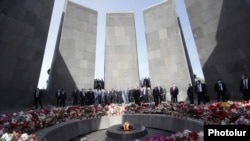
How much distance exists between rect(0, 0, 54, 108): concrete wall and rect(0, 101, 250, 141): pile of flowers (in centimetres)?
667

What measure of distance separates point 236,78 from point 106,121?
1054 centimetres

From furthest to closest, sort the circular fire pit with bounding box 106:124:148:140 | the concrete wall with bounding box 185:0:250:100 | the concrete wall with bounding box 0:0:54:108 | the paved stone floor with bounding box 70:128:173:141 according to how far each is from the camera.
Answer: the concrete wall with bounding box 185:0:250:100
the concrete wall with bounding box 0:0:54:108
the paved stone floor with bounding box 70:128:173:141
the circular fire pit with bounding box 106:124:148:140

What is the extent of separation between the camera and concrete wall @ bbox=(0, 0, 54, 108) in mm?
13422

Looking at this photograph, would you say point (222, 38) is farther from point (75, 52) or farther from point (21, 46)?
point (75, 52)

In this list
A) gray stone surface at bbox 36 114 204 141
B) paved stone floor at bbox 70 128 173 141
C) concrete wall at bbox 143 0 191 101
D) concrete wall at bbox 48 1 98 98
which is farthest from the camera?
concrete wall at bbox 143 0 191 101

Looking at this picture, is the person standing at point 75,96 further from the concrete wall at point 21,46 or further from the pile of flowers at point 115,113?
the pile of flowers at point 115,113

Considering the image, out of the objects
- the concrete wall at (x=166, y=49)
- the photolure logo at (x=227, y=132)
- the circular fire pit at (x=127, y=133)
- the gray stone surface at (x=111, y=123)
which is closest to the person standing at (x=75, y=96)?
the concrete wall at (x=166, y=49)

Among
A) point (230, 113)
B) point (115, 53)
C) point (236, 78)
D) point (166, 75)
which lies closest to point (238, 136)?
point (230, 113)

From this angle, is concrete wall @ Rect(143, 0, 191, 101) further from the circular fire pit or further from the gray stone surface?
the circular fire pit

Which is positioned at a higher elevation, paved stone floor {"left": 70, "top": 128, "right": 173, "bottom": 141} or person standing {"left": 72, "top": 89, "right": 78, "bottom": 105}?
person standing {"left": 72, "top": 89, "right": 78, "bottom": 105}

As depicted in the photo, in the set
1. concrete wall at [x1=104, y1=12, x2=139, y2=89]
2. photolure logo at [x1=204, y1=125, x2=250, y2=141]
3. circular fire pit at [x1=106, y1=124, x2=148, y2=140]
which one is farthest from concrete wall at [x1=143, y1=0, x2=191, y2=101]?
photolure logo at [x1=204, y1=125, x2=250, y2=141]

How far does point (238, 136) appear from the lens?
248 centimetres

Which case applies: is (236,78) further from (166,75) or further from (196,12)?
(166,75)

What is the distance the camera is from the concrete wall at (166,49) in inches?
874
